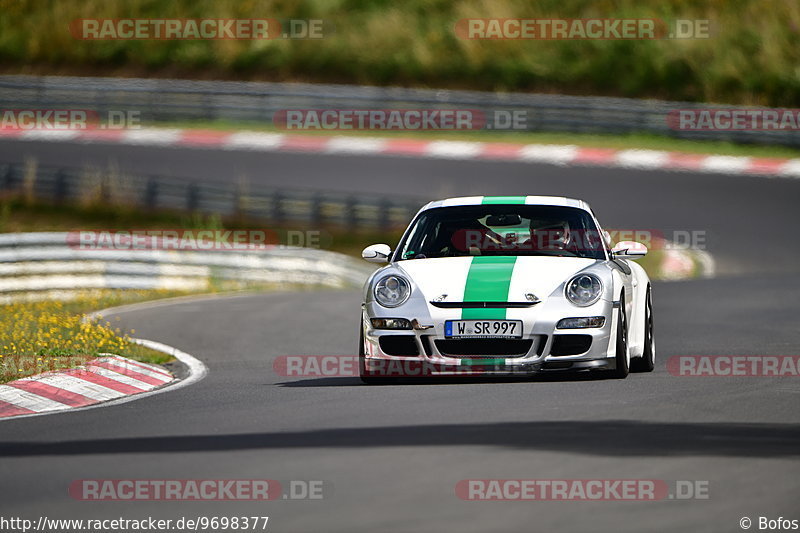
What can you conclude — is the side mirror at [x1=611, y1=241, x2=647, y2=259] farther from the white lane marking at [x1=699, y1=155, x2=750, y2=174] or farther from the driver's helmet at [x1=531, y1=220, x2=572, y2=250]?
the white lane marking at [x1=699, y1=155, x2=750, y2=174]

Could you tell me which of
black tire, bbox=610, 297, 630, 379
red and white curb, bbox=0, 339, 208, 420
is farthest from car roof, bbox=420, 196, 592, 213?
red and white curb, bbox=0, 339, 208, 420

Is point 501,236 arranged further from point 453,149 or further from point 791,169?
point 453,149

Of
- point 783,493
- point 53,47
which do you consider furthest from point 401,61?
point 783,493

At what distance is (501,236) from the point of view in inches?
422

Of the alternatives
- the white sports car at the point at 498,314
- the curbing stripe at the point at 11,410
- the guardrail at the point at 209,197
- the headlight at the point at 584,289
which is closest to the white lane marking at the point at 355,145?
the guardrail at the point at 209,197

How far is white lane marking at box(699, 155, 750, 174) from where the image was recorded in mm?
28797

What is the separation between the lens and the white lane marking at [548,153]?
3011 centimetres

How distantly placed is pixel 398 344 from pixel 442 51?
101 ft

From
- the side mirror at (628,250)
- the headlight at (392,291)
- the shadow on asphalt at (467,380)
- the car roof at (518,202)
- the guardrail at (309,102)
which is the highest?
the guardrail at (309,102)

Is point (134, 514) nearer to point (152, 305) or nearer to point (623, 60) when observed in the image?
point (152, 305)

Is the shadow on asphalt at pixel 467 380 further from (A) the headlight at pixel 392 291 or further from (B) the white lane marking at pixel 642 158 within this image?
(B) the white lane marking at pixel 642 158

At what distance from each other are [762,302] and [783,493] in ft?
34.4

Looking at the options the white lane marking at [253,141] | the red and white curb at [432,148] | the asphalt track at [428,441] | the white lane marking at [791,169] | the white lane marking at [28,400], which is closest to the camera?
the asphalt track at [428,441]

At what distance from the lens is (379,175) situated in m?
29.2
